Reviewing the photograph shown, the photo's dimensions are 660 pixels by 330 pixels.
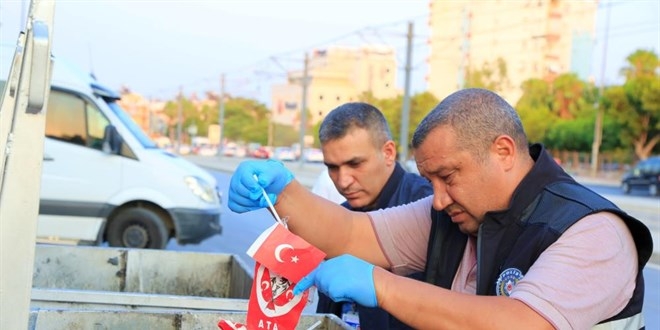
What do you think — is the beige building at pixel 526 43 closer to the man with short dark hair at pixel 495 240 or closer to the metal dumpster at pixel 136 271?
the metal dumpster at pixel 136 271

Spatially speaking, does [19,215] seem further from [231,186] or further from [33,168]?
[231,186]

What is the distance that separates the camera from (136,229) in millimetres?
9461

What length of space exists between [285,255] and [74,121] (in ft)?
23.6

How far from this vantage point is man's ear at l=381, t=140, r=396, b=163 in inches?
154

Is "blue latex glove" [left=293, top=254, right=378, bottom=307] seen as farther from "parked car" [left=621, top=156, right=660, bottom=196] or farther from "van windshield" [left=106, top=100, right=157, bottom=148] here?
"parked car" [left=621, top=156, right=660, bottom=196]

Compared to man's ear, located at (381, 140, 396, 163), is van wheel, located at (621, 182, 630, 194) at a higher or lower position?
lower

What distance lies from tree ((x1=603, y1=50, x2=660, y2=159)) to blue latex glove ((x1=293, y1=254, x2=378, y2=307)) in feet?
144

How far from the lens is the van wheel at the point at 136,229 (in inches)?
369

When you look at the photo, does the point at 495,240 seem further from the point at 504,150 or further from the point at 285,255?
the point at 285,255

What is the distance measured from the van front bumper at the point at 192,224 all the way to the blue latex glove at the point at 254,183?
275 inches

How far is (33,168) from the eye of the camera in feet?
6.04

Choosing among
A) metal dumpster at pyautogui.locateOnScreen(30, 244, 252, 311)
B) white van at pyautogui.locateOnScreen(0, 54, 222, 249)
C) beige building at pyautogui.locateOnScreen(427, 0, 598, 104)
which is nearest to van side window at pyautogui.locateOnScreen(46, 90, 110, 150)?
white van at pyautogui.locateOnScreen(0, 54, 222, 249)

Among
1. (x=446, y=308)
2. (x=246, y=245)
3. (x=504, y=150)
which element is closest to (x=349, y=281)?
(x=446, y=308)

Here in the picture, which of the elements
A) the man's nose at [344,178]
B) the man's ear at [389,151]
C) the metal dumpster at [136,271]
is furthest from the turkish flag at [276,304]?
the metal dumpster at [136,271]
